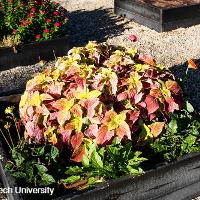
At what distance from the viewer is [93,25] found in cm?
988

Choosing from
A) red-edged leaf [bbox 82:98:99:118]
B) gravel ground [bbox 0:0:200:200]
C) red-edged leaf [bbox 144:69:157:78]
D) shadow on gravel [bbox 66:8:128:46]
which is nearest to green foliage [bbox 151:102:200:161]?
red-edged leaf [bbox 144:69:157:78]

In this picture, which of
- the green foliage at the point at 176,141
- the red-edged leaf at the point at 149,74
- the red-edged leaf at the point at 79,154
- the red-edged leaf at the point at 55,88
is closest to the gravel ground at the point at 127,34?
the red-edged leaf at the point at 149,74

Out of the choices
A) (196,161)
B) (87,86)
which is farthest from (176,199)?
(87,86)

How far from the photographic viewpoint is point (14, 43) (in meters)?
7.43

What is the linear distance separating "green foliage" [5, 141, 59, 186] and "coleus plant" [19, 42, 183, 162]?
15 centimetres

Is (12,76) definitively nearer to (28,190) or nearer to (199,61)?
(199,61)

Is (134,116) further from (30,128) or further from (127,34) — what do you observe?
(127,34)

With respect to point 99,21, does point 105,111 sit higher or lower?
higher

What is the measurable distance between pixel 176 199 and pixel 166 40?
527 centimetres

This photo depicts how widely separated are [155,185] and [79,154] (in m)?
0.78

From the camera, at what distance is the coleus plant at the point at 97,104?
149 inches

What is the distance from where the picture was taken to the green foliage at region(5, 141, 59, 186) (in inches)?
141

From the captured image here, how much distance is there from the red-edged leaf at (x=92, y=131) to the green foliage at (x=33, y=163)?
0.34m

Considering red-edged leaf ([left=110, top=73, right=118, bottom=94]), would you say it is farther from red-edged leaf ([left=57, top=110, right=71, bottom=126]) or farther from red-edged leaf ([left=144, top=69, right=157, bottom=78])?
red-edged leaf ([left=57, top=110, right=71, bottom=126])
